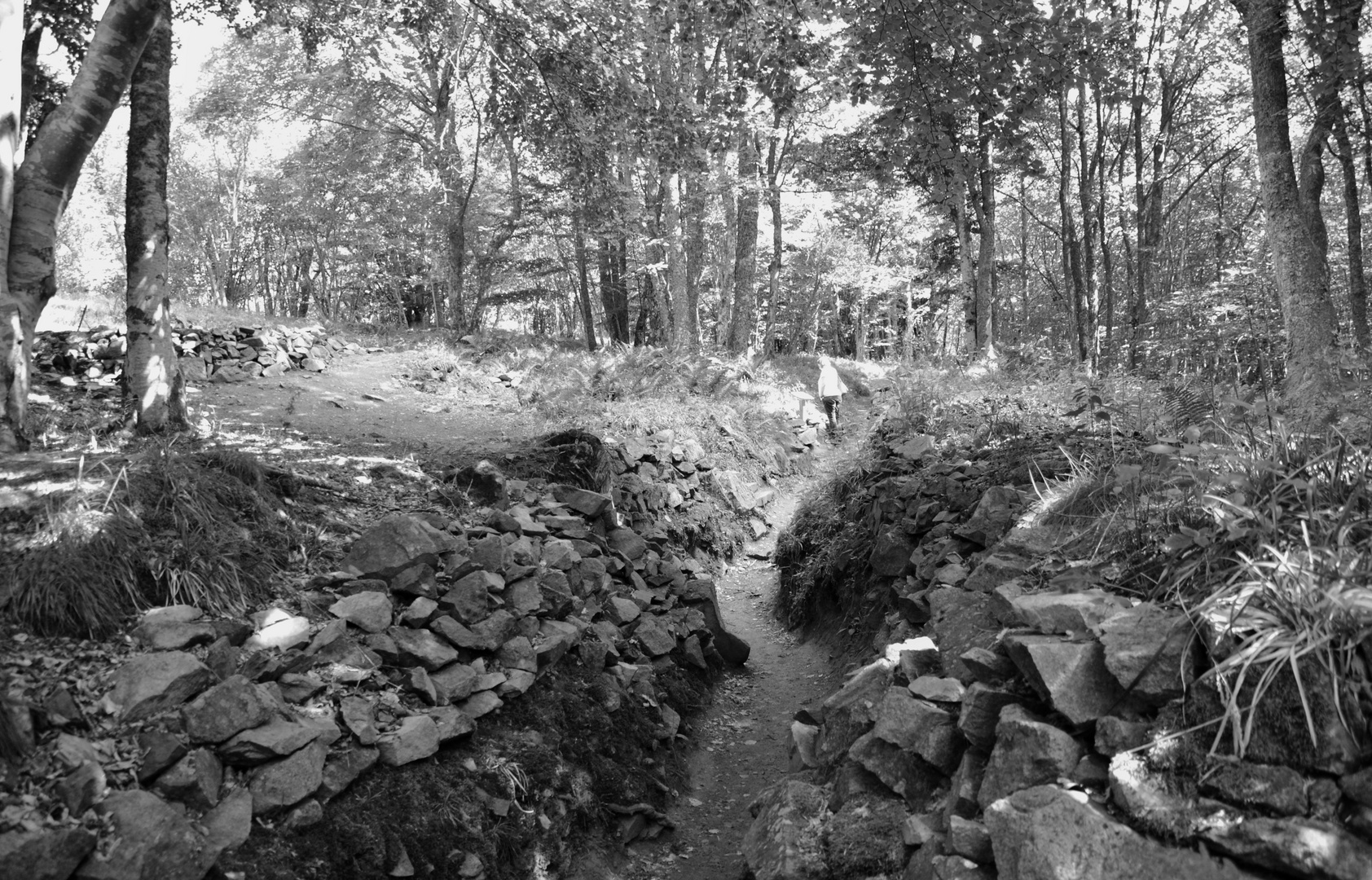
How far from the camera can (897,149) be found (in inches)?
230

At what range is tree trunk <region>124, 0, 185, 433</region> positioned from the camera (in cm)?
616

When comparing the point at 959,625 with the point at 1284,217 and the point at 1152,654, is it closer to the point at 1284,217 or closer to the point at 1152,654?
the point at 1152,654

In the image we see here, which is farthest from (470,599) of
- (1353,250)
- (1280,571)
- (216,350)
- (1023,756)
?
(1353,250)

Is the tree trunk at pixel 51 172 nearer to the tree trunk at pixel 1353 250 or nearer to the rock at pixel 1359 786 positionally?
the rock at pixel 1359 786

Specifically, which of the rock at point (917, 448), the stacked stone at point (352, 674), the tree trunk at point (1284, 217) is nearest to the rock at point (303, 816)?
the stacked stone at point (352, 674)

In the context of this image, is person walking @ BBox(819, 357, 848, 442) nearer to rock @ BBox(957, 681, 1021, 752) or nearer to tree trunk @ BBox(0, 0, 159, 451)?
tree trunk @ BBox(0, 0, 159, 451)

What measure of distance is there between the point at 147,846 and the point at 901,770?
308cm

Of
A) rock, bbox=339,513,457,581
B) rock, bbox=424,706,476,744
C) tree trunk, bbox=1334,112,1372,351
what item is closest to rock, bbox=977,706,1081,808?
rock, bbox=424,706,476,744

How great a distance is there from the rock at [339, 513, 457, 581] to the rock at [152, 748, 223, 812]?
171cm

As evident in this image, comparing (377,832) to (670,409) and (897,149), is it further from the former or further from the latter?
(670,409)

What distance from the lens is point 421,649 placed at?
14.8ft

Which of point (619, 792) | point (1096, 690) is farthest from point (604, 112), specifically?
point (1096, 690)

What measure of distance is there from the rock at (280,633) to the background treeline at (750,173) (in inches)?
185

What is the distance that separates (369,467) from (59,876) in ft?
13.8
